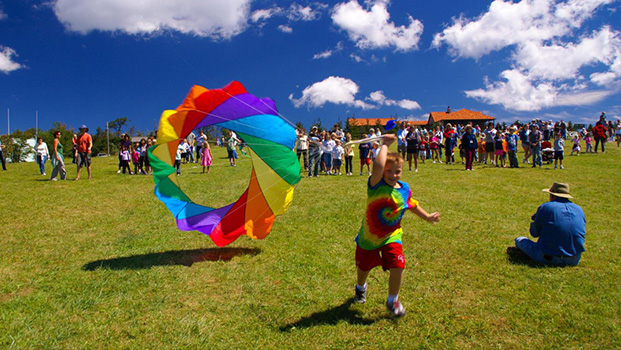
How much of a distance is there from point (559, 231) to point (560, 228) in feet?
0.21

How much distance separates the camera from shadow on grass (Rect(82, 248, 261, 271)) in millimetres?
5633

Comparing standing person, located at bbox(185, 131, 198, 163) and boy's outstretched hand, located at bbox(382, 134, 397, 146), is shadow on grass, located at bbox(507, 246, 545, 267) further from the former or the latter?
standing person, located at bbox(185, 131, 198, 163)

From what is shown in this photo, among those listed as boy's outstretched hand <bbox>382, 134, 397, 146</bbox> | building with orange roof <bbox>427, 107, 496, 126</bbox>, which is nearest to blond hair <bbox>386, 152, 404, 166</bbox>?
boy's outstretched hand <bbox>382, 134, 397, 146</bbox>

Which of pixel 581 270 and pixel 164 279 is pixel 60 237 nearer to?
pixel 164 279

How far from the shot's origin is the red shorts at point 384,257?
403 cm

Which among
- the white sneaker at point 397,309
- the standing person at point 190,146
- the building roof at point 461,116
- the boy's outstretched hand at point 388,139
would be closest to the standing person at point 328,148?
the standing person at point 190,146

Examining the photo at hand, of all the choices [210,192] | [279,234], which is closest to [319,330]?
[279,234]

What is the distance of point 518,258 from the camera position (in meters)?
5.88

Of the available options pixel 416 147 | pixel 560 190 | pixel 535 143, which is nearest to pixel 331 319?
pixel 560 190

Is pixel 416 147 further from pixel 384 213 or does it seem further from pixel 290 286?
pixel 384 213

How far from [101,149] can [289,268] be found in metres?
81.7

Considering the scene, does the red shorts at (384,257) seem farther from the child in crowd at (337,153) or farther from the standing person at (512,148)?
the standing person at (512,148)

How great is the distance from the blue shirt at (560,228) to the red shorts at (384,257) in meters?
2.76

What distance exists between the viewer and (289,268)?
5.62 meters
